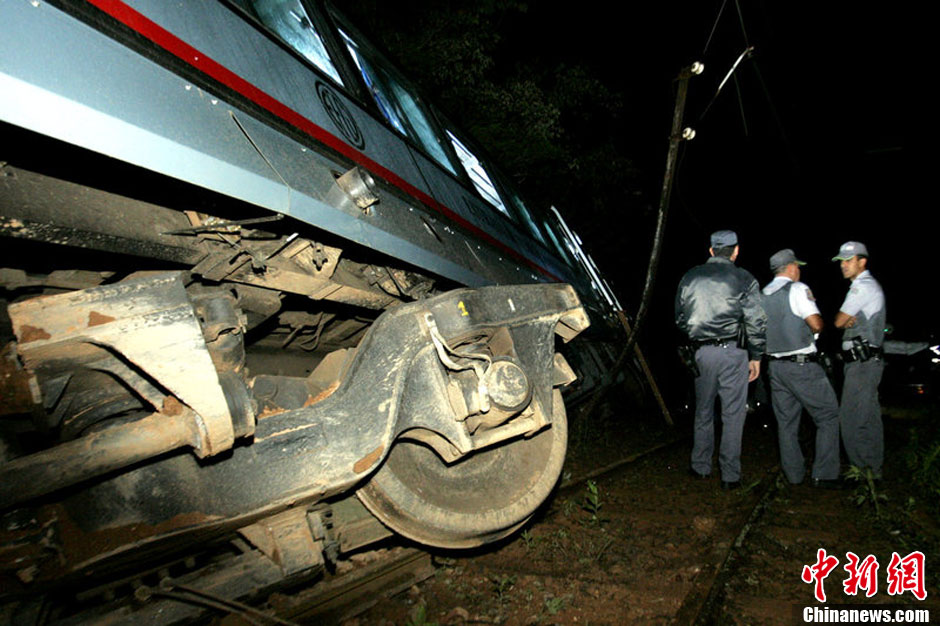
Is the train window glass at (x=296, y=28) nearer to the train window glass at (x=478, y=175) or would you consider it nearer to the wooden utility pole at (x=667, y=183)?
the train window glass at (x=478, y=175)

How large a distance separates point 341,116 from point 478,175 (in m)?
2.68

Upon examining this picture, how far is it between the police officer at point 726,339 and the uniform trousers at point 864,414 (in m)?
0.81

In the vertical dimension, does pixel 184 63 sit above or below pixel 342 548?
above

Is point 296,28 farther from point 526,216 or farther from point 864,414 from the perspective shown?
point 864,414

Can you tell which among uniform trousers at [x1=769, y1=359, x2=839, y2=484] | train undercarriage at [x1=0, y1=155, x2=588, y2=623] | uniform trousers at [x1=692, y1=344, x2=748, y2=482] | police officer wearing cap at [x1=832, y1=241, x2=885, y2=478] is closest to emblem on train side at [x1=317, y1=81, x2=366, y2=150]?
train undercarriage at [x1=0, y1=155, x2=588, y2=623]

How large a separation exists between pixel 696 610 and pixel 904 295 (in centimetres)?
2399

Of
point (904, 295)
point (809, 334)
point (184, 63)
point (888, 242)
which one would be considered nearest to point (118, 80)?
point (184, 63)

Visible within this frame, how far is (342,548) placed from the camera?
71.8 inches

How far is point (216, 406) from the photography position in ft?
3.87

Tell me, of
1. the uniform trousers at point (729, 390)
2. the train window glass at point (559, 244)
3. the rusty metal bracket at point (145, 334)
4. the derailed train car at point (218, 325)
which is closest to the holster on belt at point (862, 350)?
the uniform trousers at point (729, 390)

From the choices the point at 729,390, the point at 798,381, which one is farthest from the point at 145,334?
the point at 798,381

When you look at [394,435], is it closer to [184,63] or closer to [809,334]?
[184,63]

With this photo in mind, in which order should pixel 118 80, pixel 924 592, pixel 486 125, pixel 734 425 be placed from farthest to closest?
1. pixel 486 125
2. pixel 734 425
3. pixel 924 592
4. pixel 118 80

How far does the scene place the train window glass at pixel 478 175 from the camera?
171 inches
